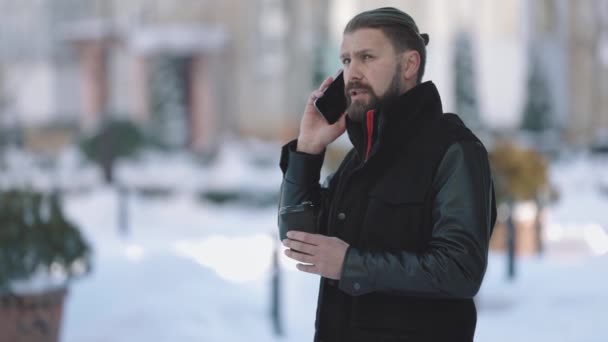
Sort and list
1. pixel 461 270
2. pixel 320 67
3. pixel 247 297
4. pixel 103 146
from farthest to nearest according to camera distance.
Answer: pixel 320 67 < pixel 103 146 < pixel 247 297 < pixel 461 270

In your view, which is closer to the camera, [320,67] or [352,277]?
[352,277]

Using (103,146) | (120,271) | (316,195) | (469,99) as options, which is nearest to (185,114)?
(469,99)

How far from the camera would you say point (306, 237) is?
80.5 inches

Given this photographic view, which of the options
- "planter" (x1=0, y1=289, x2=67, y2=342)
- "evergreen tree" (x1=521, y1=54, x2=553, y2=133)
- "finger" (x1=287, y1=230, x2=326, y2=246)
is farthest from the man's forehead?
"evergreen tree" (x1=521, y1=54, x2=553, y2=133)

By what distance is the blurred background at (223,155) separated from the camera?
6.52 m

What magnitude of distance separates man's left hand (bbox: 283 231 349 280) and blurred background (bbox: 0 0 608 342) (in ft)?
13.0

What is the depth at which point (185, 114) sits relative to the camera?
101 feet

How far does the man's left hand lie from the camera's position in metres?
2.02

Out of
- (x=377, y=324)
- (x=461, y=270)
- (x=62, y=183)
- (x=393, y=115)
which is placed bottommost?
(x=62, y=183)

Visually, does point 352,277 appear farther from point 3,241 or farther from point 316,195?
point 3,241

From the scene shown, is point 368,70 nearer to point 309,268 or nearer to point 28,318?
point 309,268

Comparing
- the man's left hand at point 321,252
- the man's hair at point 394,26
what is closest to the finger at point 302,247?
the man's left hand at point 321,252

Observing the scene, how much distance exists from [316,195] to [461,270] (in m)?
0.47

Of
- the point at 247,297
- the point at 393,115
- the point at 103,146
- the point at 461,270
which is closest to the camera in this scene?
the point at 461,270
